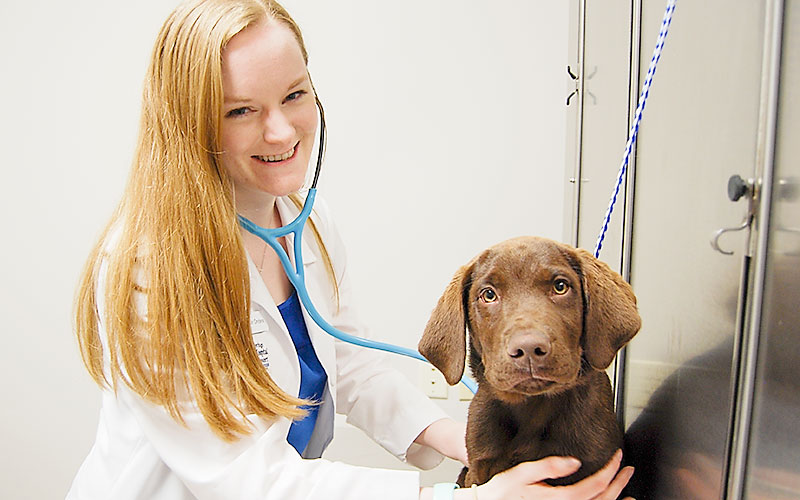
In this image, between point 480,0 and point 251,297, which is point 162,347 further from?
point 480,0

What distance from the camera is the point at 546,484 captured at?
0.85 meters

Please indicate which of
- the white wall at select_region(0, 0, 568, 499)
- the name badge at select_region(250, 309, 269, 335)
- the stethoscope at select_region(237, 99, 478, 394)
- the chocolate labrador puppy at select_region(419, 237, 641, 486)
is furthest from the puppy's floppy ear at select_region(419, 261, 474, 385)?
the white wall at select_region(0, 0, 568, 499)

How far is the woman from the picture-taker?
0.93 m

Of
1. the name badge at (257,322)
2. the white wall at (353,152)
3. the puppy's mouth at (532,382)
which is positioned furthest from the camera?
the white wall at (353,152)

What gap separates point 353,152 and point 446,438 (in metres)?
0.98

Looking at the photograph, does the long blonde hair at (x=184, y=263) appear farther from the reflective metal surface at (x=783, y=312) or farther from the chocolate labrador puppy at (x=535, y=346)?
the reflective metal surface at (x=783, y=312)

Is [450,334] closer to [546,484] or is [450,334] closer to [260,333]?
[546,484]

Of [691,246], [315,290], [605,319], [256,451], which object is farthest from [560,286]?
[315,290]

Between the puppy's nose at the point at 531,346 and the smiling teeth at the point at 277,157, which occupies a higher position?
the smiling teeth at the point at 277,157

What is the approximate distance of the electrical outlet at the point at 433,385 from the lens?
6.30 ft

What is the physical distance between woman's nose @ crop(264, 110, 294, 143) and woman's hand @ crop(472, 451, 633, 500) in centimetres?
60

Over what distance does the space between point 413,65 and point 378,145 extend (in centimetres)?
26

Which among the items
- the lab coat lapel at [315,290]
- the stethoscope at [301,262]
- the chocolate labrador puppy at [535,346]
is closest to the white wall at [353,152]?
the lab coat lapel at [315,290]

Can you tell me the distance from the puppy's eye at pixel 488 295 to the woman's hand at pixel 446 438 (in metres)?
0.49
